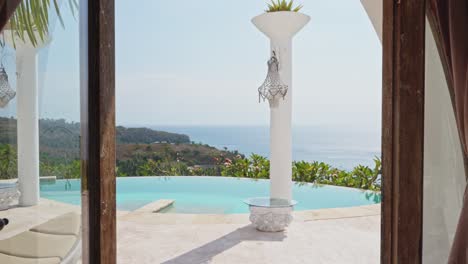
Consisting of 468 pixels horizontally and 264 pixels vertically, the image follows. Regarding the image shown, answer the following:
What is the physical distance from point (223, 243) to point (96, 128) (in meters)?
2.97

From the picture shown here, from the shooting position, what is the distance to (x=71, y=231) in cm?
178

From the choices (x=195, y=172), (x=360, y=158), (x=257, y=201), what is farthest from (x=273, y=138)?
(x=360, y=158)

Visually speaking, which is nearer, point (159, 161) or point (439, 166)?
point (439, 166)

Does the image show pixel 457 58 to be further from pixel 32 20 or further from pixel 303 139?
pixel 303 139

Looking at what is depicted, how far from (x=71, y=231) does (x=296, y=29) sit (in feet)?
15.0

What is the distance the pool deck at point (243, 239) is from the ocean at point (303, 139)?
11974mm

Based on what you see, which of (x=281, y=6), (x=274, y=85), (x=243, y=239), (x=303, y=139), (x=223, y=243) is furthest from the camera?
(x=303, y=139)

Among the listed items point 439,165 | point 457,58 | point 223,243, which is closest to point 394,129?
point 439,165

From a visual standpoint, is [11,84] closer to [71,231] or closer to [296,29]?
[71,231]

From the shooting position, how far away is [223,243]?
4492 mm

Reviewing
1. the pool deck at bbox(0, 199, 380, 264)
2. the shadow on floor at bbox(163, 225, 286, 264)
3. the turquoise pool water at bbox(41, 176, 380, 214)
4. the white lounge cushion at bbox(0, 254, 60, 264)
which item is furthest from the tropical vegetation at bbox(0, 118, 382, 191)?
the shadow on floor at bbox(163, 225, 286, 264)

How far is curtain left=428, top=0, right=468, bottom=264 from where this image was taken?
178cm

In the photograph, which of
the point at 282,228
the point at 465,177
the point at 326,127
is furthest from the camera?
the point at 326,127

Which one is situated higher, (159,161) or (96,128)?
(96,128)
